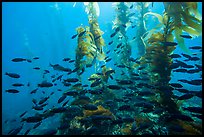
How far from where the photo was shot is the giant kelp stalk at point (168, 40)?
296 inches

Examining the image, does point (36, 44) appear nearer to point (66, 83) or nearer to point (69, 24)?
point (69, 24)

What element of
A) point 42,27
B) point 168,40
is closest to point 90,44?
point 168,40

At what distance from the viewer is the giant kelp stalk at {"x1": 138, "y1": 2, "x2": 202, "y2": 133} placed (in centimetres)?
753

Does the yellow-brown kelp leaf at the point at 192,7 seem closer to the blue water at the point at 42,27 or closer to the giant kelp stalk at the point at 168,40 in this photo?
the giant kelp stalk at the point at 168,40

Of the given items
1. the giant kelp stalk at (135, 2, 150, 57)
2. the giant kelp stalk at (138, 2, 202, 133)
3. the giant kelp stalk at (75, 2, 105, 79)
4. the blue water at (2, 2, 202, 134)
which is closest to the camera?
the giant kelp stalk at (138, 2, 202, 133)

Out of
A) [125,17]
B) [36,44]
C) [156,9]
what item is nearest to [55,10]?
[156,9]

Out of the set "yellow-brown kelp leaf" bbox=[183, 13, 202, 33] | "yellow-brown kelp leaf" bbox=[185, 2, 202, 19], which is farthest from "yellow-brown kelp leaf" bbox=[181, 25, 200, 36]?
"yellow-brown kelp leaf" bbox=[185, 2, 202, 19]

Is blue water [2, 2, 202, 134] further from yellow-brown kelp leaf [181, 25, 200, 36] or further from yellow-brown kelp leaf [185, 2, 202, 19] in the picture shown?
yellow-brown kelp leaf [185, 2, 202, 19]

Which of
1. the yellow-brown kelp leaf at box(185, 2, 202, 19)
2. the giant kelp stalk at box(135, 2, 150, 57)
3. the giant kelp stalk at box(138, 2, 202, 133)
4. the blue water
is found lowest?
the giant kelp stalk at box(138, 2, 202, 133)

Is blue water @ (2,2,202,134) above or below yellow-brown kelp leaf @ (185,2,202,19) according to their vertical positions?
above

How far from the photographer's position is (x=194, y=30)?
7793 millimetres

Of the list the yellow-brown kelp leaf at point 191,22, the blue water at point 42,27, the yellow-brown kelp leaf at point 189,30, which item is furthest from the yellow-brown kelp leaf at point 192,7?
the blue water at point 42,27

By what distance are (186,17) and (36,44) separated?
10698cm

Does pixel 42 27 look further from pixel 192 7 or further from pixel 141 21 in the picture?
pixel 192 7
